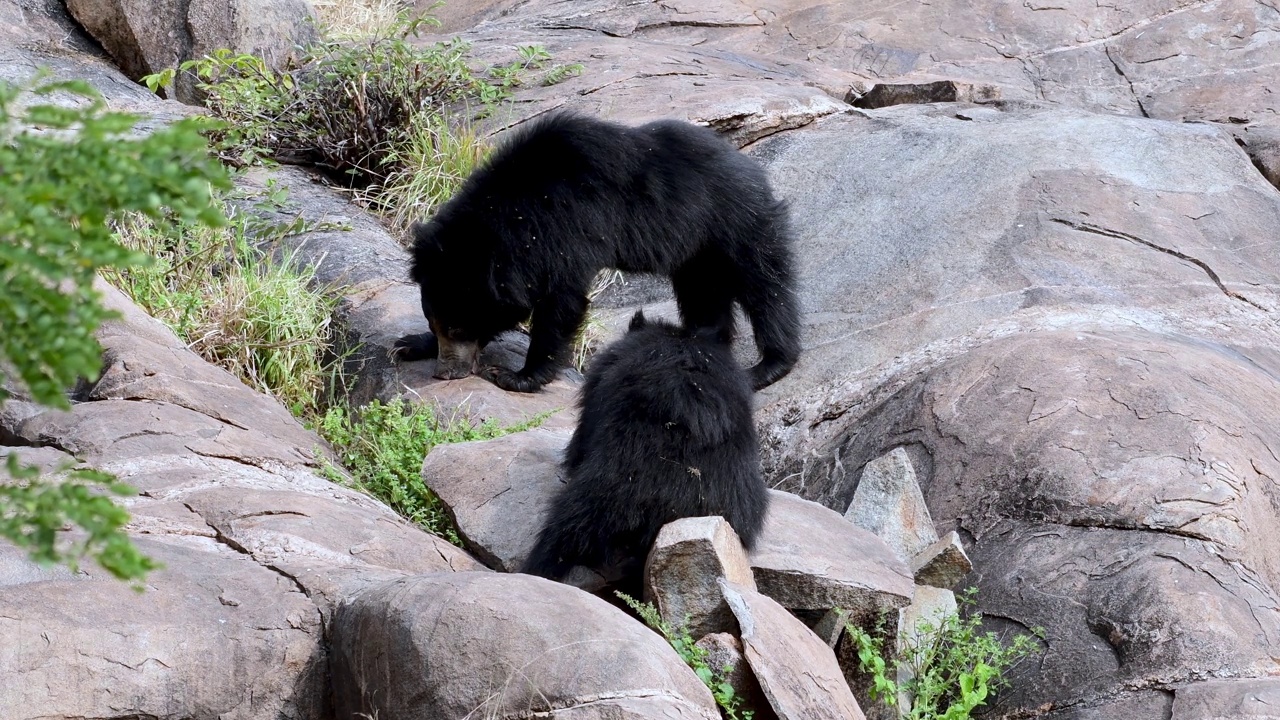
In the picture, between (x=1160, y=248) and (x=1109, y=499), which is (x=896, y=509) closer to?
(x=1109, y=499)

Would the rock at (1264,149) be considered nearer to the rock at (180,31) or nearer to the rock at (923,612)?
the rock at (923,612)

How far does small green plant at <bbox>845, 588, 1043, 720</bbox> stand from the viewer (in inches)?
138

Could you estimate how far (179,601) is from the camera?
9.36ft

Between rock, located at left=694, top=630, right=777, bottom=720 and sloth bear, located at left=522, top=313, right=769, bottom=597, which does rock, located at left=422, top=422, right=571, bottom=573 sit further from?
rock, located at left=694, top=630, right=777, bottom=720

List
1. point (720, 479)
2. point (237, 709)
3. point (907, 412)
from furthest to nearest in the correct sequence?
point (907, 412) → point (720, 479) → point (237, 709)

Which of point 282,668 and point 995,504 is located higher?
point 282,668

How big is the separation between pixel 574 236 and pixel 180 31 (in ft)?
15.8

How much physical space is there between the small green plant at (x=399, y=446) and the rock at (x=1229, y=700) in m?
2.30

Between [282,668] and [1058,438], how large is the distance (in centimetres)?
258

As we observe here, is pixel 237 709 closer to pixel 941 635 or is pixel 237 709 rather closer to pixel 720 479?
pixel 720 479

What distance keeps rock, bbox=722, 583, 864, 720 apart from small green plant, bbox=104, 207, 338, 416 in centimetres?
304

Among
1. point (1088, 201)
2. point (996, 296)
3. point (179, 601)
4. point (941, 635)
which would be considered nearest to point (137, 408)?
point (179, 601)

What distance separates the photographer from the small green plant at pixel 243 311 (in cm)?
560

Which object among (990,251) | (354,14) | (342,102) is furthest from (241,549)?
(354,14)
